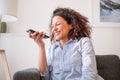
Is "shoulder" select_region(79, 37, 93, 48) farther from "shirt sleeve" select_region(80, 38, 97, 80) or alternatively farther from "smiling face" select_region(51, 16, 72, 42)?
"smiling face" select_region(51, 16, 72, 42)

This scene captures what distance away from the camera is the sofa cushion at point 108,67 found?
1560 mm

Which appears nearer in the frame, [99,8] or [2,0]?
[2,0]

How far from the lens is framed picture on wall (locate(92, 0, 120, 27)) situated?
6.47 ft

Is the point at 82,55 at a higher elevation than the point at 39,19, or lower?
lower

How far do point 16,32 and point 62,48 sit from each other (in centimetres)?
86

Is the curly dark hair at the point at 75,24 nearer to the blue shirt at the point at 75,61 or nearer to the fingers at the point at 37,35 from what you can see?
the blue shirt at the point at 75,61

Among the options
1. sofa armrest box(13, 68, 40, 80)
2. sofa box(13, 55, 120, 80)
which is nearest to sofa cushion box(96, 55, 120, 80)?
sofa box(13, 55, 120, 80)

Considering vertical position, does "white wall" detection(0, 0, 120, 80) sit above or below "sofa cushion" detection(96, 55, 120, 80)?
above

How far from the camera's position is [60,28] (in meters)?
1.24

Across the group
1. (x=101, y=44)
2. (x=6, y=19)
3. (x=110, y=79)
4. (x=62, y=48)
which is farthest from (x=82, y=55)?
(x=6, y=19)

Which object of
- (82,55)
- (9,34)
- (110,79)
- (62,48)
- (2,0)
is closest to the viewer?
(82,55)

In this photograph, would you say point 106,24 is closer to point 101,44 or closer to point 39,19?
point 101,44

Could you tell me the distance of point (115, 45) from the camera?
198 cm

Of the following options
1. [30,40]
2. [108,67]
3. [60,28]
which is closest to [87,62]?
[60,28]
